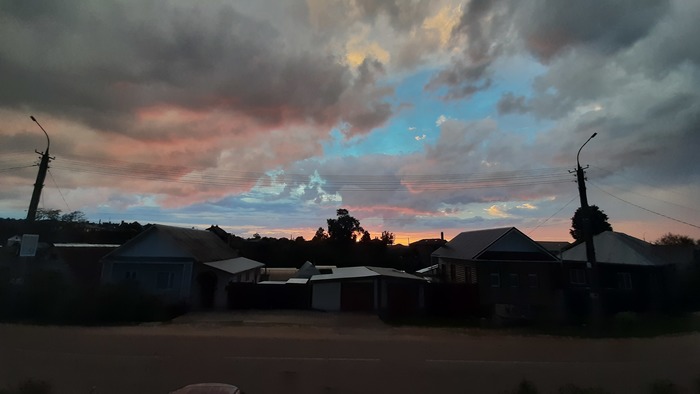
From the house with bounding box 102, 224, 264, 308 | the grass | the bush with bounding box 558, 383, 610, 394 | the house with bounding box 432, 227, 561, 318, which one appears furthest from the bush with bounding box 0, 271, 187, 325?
the house with bounding box 432, 227, 561, 318

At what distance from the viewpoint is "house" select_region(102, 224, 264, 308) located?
83.3 ft

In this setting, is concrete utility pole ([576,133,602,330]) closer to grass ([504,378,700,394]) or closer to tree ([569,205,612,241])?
grass ([504,378,700,394])

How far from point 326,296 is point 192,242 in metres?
12.4

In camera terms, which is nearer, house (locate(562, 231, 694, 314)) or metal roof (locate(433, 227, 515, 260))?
house (locate(562, 231, 694, 314))

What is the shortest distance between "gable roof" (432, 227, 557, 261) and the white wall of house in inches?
423

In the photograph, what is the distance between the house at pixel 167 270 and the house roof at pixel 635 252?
98.1 feet

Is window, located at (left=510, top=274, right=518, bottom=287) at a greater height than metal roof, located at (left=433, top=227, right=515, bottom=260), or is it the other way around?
metal roof, located at (left=433, top=227, right=515, bottom=260)

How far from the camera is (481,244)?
29.7 meters

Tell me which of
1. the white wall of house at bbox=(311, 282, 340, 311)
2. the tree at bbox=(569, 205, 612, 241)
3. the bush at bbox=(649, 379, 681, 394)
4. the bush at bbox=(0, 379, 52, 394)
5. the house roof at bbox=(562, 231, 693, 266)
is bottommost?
the bush at bbox=(649, 379, 681, 394)

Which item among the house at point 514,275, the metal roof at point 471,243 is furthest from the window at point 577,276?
the metal roof at point 471,243

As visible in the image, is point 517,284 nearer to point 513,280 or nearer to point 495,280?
point 513,280

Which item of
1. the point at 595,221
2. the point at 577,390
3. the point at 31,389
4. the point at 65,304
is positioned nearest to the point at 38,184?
the point at 65,304

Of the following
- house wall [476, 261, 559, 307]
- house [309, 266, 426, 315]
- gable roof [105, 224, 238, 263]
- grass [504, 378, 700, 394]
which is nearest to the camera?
grass [504, 378, 700, 394]

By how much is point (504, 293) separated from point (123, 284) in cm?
2620
